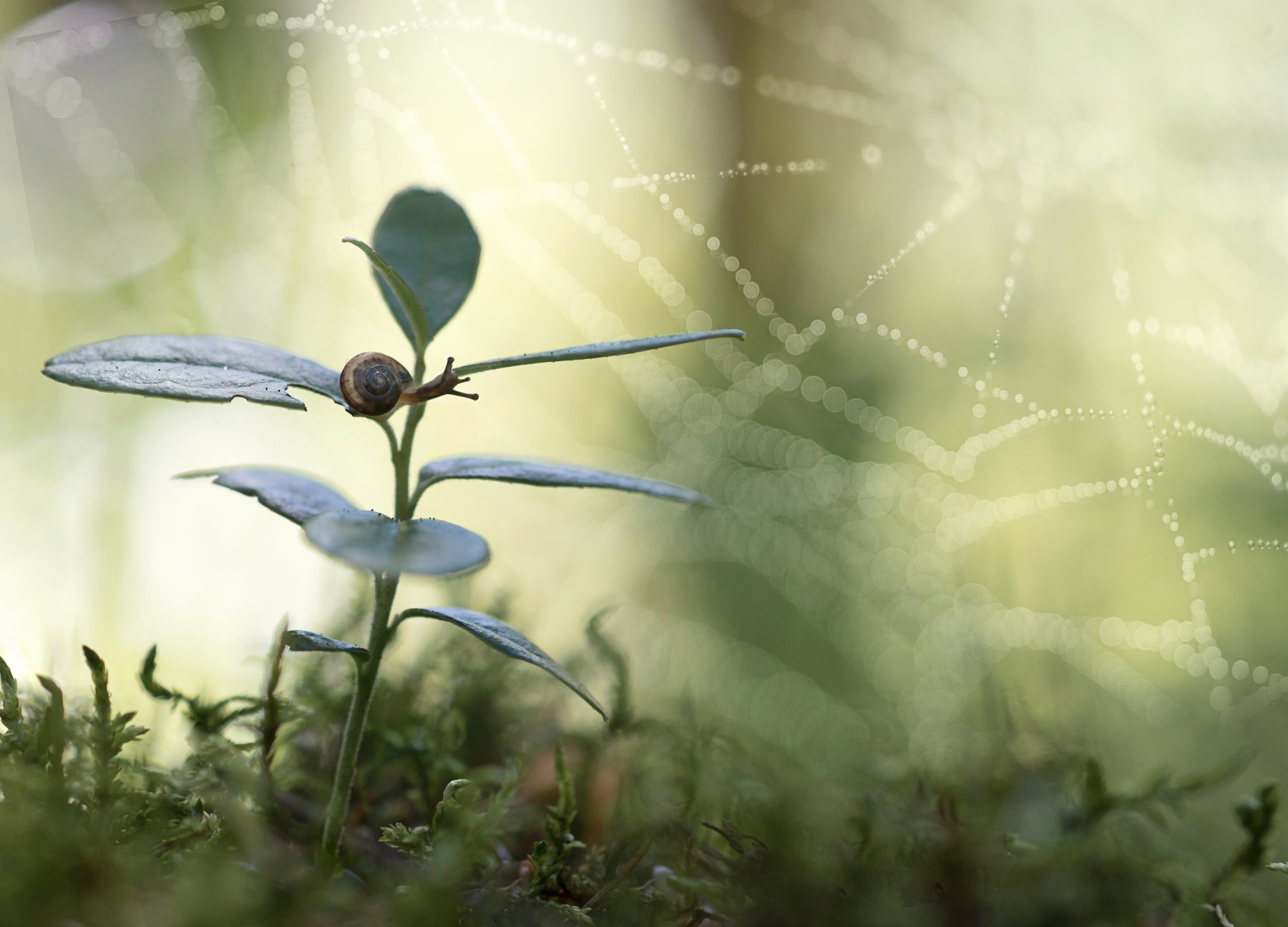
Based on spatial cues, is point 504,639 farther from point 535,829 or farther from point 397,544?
point 535,829

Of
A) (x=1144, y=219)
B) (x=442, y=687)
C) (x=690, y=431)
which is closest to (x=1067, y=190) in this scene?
(x=1144, y=219)

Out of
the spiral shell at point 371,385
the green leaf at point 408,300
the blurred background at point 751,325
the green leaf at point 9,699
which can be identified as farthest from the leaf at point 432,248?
the blurred background at point 751,325

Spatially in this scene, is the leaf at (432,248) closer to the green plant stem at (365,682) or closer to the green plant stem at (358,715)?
the green plant stem at (365,682)

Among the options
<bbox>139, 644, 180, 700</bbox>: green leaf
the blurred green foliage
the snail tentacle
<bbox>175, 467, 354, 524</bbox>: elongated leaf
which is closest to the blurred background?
the blurred green foliage

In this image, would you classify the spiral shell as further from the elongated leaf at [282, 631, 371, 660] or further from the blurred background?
the blurred background

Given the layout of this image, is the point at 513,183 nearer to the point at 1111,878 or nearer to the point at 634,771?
the point at 634,771
